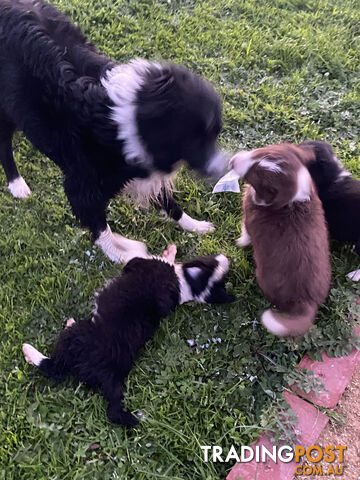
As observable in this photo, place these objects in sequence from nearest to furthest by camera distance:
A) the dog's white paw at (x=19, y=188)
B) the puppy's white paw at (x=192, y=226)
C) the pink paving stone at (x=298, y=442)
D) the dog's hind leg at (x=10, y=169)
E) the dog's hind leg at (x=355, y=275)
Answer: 1. the pink paving stone at (x=298, y=442)
2. the dog's hind leg at (x=355, y=275)
3. the dog's hind leg at (x=10, y=169)
4. the puppy's white paw at (x=192, y=226)
5. the dog's white paw at (x=19, y=188)

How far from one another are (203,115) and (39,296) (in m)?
1.44

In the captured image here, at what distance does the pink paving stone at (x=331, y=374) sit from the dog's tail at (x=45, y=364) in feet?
4.02

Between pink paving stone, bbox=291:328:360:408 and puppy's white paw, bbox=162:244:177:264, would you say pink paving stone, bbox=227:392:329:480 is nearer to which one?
pink paving stone, bbox=291:328:360:408

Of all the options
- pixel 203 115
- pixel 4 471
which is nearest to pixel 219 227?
pixel 203 115

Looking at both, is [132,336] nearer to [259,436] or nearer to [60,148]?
[259,436]

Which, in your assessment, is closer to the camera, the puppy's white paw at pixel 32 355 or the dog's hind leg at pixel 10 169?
the puppy's white paw at pixel 32 355

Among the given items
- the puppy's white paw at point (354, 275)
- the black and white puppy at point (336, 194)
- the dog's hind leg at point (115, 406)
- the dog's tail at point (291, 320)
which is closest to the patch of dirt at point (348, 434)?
the dog's tail at point (291, 320)

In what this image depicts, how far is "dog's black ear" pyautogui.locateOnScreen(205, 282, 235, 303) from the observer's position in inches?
101

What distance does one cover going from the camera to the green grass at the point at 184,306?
7.24ft

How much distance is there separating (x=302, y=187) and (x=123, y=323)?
1.16 m

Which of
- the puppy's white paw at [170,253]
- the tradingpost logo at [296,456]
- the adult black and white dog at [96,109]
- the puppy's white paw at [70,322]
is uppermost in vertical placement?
the adult black and white dog at [96,109]

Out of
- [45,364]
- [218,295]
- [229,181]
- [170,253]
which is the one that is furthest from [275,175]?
[45,364]

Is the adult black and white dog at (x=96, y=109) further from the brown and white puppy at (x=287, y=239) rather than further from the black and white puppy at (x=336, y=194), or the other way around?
the black and white puppy at (x=336, y=194)

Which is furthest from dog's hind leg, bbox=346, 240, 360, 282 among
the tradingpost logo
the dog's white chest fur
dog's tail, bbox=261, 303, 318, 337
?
the dog's white chest fur
